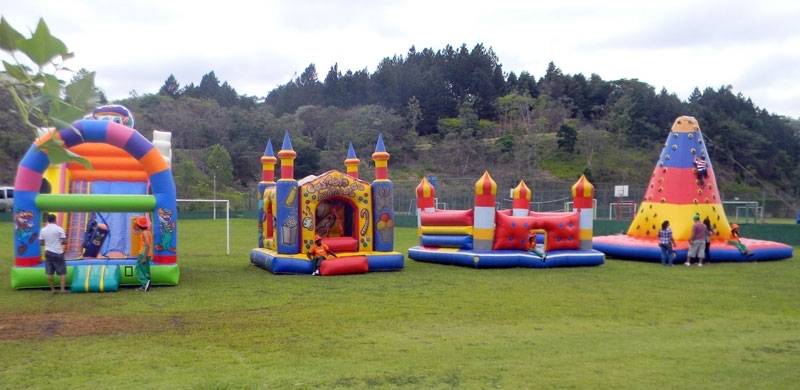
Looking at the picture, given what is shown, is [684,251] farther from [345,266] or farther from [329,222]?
[329,222]

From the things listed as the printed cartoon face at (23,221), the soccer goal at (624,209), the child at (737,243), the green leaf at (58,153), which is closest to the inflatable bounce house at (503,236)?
the child at (737,243)

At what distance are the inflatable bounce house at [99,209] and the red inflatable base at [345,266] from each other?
2810mm

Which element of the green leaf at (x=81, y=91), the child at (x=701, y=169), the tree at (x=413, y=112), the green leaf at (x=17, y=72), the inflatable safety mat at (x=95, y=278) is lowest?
the inflatable safety mat at (x=95, y=278)

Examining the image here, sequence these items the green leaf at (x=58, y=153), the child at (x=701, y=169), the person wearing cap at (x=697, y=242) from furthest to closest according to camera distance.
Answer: the child at (x=701, y=169)
the person wearing cap at (x=697, y=242)
the green leaf at (x=58, y=153)

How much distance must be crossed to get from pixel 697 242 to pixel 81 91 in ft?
53.5

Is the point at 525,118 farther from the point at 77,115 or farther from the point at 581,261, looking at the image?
the point at 77,115

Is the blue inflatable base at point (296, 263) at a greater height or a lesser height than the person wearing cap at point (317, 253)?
lesser

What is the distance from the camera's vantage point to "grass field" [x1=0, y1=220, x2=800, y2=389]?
6.29m

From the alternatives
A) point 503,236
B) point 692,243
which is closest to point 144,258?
point 503,236

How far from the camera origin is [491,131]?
179ft

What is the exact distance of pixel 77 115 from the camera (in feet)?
4.31

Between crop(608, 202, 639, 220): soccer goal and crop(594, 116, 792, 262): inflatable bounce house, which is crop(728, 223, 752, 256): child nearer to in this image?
crop(594, 116, 792, 262): inflatable bounce house

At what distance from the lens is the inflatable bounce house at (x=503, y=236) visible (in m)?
15.4

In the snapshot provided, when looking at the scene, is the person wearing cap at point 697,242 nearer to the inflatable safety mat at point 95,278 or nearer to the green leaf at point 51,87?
the inflatable safety mat at point 95,278
